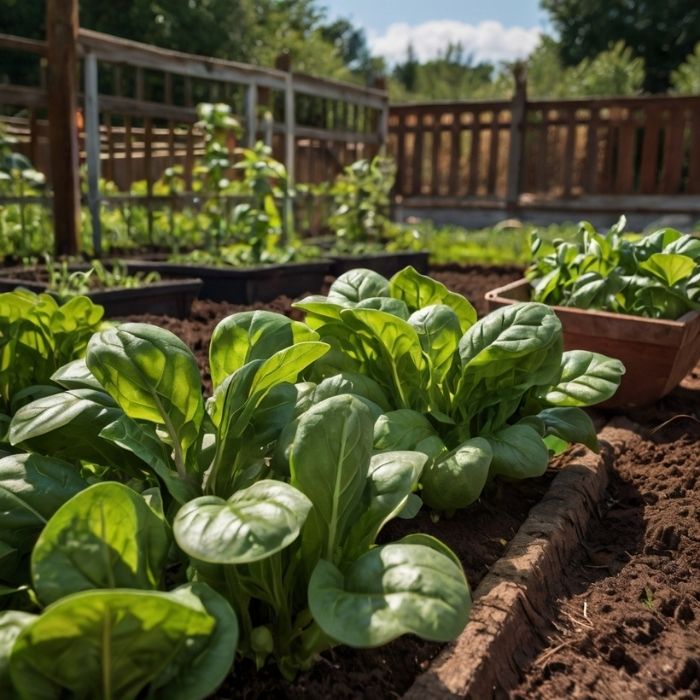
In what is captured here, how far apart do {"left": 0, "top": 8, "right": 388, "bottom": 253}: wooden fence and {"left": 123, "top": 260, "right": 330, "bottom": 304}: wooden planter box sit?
0.72m

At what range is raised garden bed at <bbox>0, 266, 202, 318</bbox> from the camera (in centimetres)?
356

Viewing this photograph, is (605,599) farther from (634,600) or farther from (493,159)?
(493,159)

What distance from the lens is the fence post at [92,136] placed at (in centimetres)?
486

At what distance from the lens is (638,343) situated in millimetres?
2584

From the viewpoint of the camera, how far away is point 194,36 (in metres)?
24.7

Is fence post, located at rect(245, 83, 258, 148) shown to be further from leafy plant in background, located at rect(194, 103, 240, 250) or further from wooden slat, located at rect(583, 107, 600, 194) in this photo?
wooden slat, located at rect(583, 107, 600, 194)

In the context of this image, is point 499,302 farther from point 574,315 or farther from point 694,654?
point 694,654

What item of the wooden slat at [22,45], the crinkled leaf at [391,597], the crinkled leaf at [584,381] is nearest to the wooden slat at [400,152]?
the wooden slat at [22,45]

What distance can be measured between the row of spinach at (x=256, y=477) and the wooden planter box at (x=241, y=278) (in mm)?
2429

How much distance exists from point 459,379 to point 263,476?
0.57 m

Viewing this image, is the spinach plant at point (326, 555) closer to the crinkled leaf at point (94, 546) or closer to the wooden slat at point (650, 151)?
the crinkled leaf at point (94, 546)

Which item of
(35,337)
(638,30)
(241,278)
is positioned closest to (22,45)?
(241,278)

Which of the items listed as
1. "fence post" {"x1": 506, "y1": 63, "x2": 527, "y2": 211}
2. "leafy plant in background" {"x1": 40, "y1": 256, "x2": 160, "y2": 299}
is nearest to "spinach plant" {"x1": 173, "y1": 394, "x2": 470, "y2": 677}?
"leafy plant in background" {"x1": 40, "y1": 256, "x2": 160, "y2": 299}

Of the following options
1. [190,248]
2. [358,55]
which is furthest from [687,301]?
[358,55]
